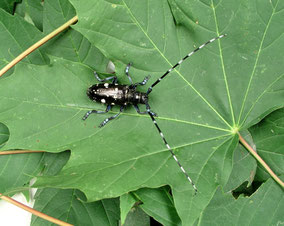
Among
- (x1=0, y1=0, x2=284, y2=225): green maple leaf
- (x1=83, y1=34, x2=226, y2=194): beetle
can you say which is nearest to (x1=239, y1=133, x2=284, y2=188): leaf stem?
(x1=0, y1=0, x2=284, y2=225): green maple leaf

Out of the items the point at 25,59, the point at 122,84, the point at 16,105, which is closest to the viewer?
the point at 16,105

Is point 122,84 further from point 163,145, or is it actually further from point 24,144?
point 24,144

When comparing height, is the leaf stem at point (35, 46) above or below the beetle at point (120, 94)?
above

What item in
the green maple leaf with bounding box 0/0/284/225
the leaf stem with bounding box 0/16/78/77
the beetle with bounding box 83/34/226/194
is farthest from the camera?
the leaf stem with bounding box 0/16/78/77

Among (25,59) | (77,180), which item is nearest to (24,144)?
(77,180)

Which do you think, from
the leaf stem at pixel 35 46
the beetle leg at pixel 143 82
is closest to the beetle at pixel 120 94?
the beetle leg at pixel 143 82

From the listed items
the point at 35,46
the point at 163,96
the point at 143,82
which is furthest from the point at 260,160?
the point at 35,46

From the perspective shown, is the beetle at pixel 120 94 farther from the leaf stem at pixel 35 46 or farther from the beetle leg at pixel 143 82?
the leaf stem at pixel 35 46

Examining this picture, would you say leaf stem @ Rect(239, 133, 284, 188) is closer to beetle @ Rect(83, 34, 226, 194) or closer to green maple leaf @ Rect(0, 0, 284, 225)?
green maple leaf @ Rect(0, 0, 284, 225)
